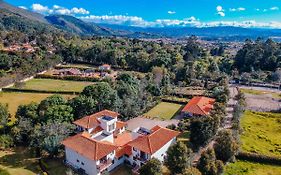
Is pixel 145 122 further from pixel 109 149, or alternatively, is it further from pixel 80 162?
pixel 80 162

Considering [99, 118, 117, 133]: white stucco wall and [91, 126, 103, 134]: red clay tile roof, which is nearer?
[99, 118, 117, 133]: white stucco wall

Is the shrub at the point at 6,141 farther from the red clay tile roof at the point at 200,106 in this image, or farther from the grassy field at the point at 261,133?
the grassy field at the point at 261,133

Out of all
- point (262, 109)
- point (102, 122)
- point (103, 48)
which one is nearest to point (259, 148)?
point (262, 109)

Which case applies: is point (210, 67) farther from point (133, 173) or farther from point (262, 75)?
point (133, 173)

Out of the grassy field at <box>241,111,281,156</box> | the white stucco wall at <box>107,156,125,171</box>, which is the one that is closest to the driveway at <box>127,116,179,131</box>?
the white stucco wall at <box>107,156,125,171</box>

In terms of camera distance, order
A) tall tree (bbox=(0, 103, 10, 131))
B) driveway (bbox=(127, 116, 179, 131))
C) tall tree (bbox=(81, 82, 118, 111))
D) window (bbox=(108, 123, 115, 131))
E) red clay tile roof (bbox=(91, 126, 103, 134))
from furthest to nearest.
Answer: tall tree (bbox=(81, 82, 118, 111)) < driveway (bbox=(127, 116, 179, 131)) < tall tree (bbox=(0, 103, 10, 131)) < window (bbox=(108, 123, 115, 131)) < red clay tile roof (bbox=(91, 126, 103, 134))

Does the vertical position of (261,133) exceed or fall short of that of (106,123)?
it falls short

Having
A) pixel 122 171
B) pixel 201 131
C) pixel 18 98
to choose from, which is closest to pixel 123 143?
pixel 122 171

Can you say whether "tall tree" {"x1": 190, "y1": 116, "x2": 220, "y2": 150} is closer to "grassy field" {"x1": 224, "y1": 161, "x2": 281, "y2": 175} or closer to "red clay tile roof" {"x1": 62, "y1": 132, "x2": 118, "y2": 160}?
"grassy field" {"x1": 224, "y1": 161, "x2": 281, "y2": 175}
